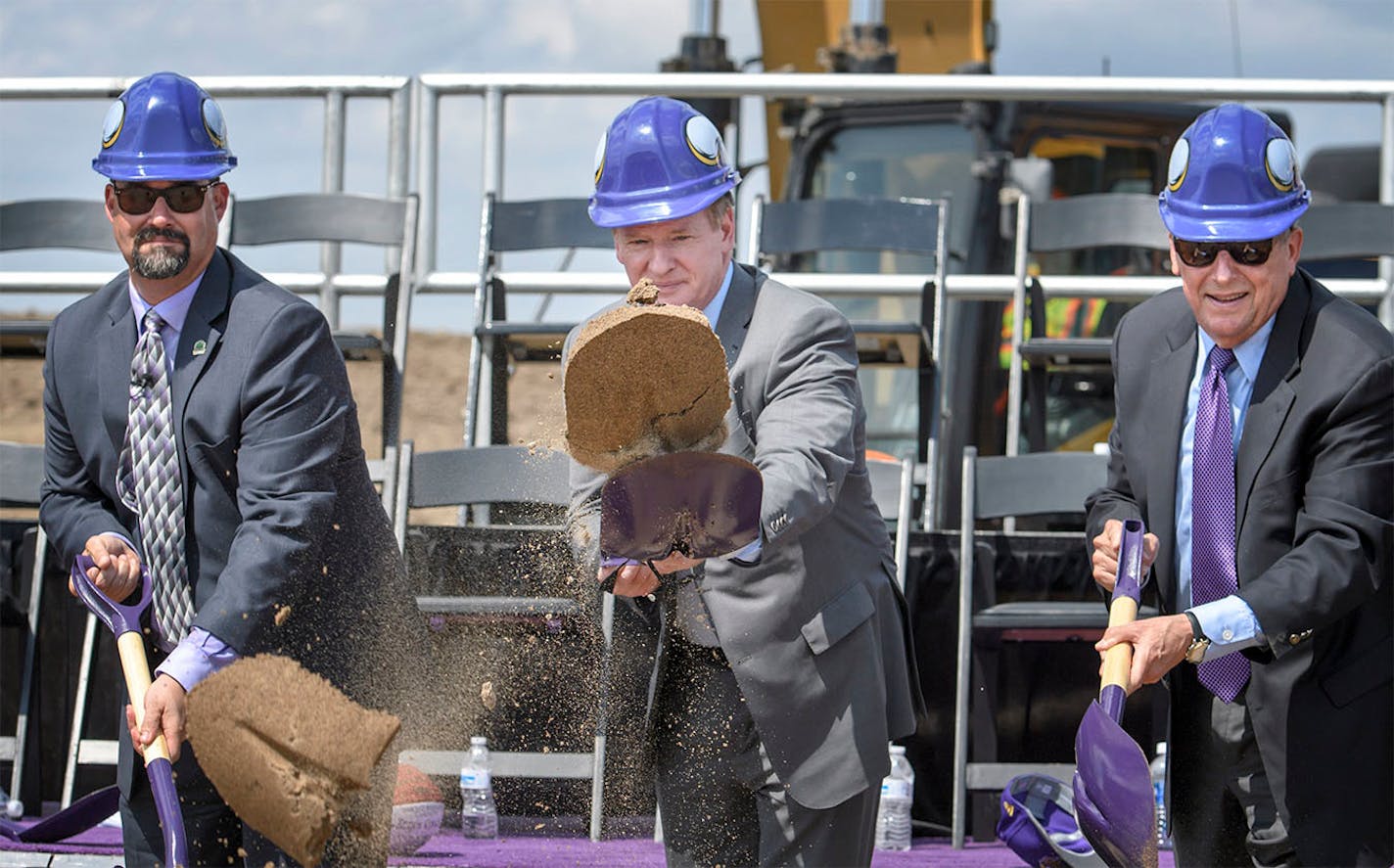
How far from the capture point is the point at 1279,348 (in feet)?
9.80

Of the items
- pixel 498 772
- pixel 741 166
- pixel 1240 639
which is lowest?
pixel 498 772

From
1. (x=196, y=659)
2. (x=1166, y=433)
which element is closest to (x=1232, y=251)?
(x=1166, y=433)

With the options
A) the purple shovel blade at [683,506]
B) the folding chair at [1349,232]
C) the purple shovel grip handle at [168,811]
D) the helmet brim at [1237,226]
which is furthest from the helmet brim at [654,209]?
the folding chair at [1349,232]

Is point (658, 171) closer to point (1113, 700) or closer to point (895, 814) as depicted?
point (1113, 700)

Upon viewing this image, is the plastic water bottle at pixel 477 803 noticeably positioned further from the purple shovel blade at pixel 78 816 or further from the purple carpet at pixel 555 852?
the purple shovel blade at pixel 78 816

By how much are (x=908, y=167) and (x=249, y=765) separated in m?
5.22

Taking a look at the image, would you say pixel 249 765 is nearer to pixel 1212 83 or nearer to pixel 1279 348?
pixel 1279 348

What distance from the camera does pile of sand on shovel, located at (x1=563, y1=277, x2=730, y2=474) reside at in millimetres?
2594

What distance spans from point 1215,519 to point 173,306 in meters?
1.95

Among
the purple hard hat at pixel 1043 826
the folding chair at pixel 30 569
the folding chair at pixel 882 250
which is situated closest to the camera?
the purple hard hat at pixel 1043 826

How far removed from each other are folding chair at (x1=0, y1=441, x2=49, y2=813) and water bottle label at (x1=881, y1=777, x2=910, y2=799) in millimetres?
2368

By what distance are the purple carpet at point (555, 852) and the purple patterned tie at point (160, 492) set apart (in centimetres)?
131

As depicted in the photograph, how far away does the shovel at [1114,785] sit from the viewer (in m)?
2.80

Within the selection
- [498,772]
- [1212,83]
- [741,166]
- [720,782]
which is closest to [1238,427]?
[720,782]
